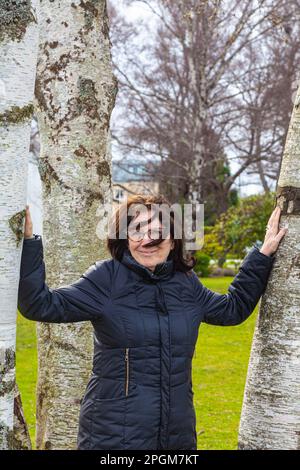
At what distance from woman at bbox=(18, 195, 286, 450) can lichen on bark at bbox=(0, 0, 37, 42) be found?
0.71m

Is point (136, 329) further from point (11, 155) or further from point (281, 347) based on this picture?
point (11, 155)

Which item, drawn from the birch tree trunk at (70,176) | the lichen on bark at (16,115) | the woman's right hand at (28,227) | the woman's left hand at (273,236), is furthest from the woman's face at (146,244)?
the birch tree trunk at (70,176)

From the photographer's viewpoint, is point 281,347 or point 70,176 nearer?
point 281,347

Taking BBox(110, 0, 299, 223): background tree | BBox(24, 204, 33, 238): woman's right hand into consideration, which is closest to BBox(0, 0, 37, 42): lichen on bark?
BBox(24, 204, 33, 238): woman's right hand

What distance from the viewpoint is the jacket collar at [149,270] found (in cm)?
269

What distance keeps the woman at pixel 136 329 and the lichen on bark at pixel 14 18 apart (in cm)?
71

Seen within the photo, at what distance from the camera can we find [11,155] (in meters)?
2.21

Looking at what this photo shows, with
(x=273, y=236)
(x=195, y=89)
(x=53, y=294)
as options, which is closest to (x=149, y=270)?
(x=53, y=294)

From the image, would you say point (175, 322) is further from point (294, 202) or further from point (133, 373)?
point (294, 202)

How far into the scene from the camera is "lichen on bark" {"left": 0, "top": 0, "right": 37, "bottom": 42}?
7.30ft

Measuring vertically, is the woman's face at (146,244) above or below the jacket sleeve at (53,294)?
→ above

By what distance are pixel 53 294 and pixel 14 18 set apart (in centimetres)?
101

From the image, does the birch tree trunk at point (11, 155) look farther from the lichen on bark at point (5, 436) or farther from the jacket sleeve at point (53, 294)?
the jacket sleeve at point (53, 294)
